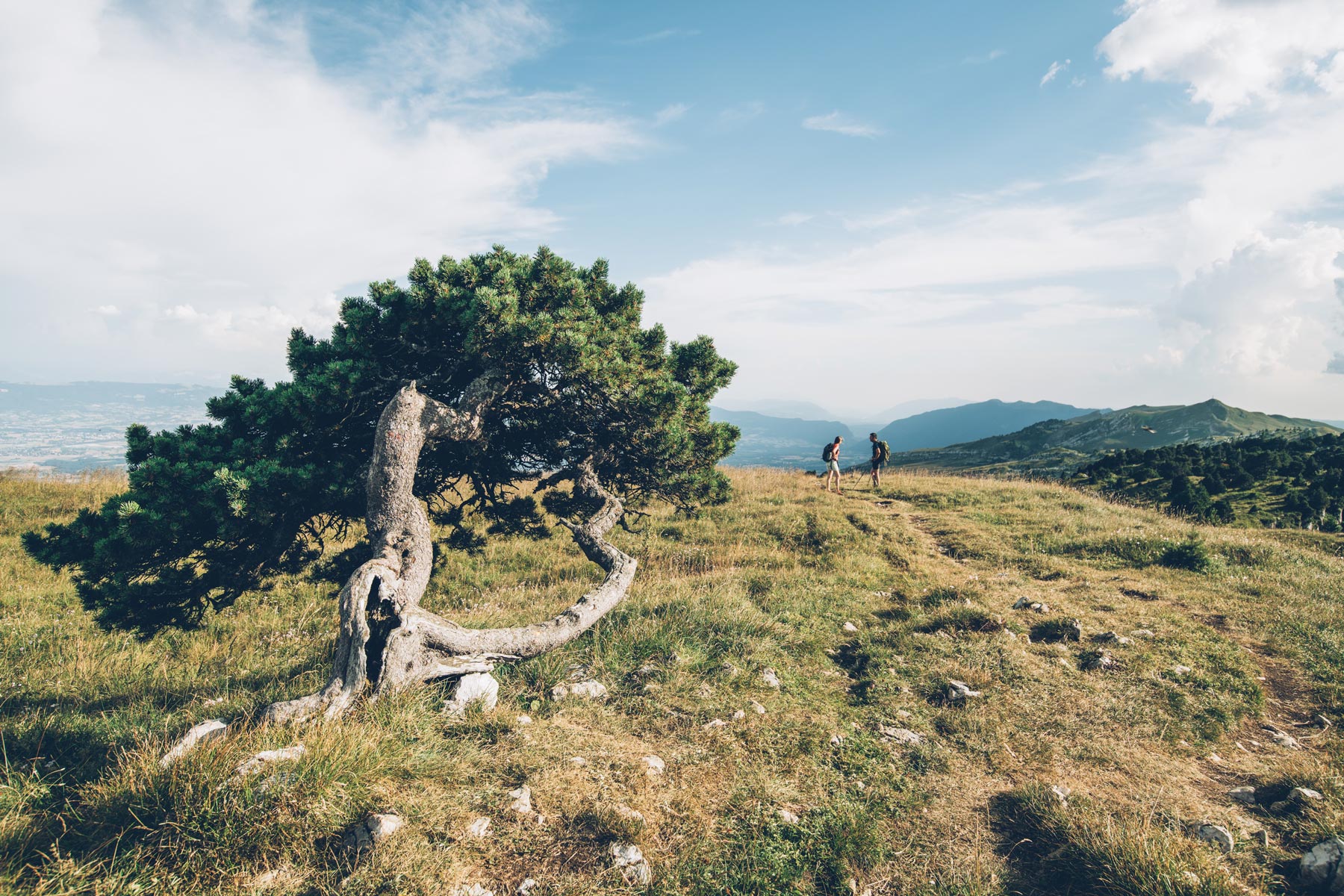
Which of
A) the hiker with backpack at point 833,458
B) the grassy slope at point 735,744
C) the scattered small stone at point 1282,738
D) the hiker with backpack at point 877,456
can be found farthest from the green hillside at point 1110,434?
the scattered small stone at point 1282,738

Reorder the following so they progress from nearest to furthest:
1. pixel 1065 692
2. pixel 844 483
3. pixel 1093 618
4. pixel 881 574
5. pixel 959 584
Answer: pixel 1065 692 → pixel 1093 618 → pixel 959 584 → pixel 881 574 → pixel 844 483

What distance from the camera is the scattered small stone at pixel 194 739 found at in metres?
4.29

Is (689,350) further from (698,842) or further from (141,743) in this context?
(141,743)

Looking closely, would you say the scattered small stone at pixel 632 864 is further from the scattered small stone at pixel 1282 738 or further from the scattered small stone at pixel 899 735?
the scattered small stone at pixel 1282 738

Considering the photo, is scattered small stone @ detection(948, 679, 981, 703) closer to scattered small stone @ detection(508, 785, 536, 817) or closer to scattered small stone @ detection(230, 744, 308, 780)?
scattered small stone @ detection(508, 785, 536, 817)

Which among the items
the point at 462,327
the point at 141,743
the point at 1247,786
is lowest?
the point at 1247,786

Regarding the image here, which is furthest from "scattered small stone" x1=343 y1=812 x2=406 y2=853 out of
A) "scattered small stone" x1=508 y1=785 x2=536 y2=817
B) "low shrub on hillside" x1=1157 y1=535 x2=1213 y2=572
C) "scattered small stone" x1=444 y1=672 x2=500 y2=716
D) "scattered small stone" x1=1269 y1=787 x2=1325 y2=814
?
"low shrub on hillside" x1=1157 y1=535 x2=1213 y2=572

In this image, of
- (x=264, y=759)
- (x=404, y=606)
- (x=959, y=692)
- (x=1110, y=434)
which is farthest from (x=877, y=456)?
(x=1110, y=434)

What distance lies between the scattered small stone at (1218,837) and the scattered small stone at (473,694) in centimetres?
688

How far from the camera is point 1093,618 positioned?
1028 centimetres

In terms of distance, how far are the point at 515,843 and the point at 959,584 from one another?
36.0 ft

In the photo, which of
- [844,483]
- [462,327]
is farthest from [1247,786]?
[844,483]

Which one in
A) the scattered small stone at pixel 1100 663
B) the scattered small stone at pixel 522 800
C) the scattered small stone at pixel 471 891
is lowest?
the scattered small stone at pixel 1100 663

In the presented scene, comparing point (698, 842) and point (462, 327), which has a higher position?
point (462, 327)
